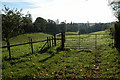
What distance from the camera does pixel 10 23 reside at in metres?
10.4

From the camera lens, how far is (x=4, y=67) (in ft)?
23.9

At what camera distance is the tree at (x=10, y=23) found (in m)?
9.87

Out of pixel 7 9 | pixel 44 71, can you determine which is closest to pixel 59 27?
pixel 7 9

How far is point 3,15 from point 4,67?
541 centimetres

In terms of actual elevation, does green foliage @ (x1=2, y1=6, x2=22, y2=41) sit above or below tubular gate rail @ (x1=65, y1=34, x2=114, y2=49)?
above

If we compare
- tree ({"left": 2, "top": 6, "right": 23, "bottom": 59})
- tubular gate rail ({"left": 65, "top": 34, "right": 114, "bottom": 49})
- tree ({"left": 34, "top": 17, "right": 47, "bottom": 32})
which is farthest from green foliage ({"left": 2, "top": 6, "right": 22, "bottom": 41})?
tree ({"left": 34, "top": 17, "right": 47, "bottom": 32})

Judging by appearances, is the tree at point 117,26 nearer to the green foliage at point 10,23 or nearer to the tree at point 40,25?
the green foliage at point 10,23

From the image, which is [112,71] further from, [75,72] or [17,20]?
[17,20]

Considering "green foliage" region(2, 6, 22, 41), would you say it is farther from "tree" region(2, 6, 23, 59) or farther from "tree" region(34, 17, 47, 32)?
"tree" region(34, 17, 47, 32)

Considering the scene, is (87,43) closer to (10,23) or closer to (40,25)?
(10,23)

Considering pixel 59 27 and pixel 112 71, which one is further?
pixel 59 27

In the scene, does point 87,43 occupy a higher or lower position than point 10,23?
lower

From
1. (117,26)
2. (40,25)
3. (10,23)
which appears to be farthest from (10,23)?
(40,25)

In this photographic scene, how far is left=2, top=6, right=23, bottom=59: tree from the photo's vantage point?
9.87 meters
